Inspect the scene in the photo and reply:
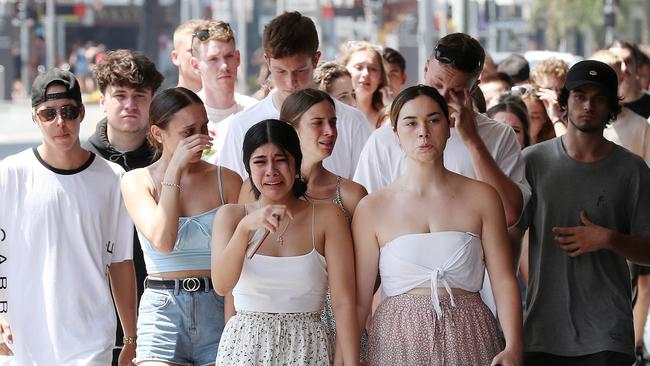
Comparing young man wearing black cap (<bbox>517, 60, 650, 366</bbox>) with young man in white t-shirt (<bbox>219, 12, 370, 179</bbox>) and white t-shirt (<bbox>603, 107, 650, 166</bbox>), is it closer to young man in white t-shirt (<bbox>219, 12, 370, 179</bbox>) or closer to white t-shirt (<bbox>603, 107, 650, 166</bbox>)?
young man in white t-shirt (<bbox>219, 12, 370, 179</bbox>)

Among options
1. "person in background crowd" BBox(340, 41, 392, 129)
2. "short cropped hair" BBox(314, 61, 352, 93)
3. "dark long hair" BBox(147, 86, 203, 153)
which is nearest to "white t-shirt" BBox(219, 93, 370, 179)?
"dark long hair" BBox(147, 86, 203, 153)

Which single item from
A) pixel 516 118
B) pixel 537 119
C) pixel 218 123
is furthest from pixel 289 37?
pixel 537 119

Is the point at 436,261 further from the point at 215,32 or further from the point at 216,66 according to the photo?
the point at 215,32

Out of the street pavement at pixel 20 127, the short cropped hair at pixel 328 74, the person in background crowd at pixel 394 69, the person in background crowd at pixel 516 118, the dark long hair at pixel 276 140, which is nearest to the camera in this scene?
the dark long hair at pixel 276 140

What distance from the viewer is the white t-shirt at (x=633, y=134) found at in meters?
8.86

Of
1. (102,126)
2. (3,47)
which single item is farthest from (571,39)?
(102,126)

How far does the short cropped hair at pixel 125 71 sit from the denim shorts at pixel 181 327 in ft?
4.84

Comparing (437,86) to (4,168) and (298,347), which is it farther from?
(4,168)

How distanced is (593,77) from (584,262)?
0.84 metres

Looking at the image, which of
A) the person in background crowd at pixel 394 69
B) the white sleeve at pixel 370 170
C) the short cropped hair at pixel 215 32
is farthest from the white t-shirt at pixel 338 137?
the person in background crowd at pixel 394 69

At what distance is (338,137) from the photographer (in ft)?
21.1

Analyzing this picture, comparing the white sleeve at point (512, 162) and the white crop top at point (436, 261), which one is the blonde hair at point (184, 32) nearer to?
the white sleeve at point (512, 162)

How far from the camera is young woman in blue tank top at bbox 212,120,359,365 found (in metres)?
4.75

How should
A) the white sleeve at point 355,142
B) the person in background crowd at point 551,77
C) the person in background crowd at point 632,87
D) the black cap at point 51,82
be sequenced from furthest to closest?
1. the person in background crowd at point 632,87
2. the person in background crowd at point 551,77
3. the white sleeve at point 355,142
4. the black cap at point 51,82
